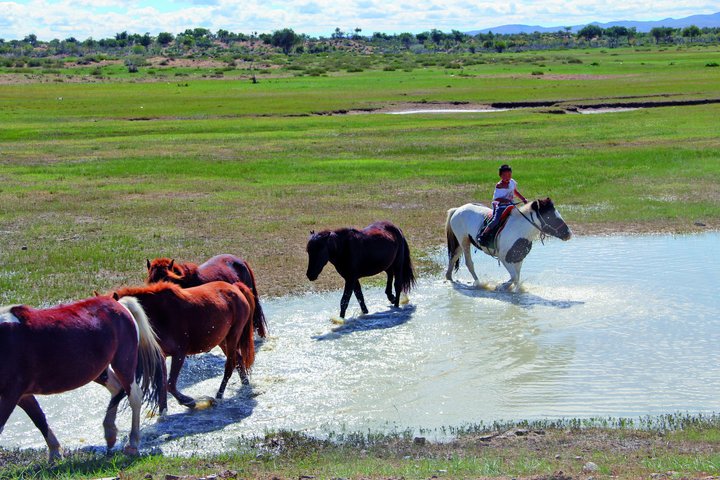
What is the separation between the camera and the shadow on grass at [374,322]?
40.8ft

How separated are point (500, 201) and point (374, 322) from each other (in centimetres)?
355

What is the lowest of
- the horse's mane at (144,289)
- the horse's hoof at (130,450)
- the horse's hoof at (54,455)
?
the horse's hoof at (130,450)

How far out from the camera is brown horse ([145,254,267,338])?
34.9 ft

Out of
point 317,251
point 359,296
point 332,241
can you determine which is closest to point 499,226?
point 359,296

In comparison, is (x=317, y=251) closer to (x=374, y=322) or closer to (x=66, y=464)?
(x=374, y=322)

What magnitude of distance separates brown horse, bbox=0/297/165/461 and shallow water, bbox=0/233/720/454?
24.3 inches

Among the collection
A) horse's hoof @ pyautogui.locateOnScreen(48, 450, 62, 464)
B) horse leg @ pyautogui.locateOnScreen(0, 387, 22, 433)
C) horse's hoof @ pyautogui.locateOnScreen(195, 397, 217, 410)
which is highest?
horse leg @ pyautogui.locateOnScreen(0, 387, 22, 433)

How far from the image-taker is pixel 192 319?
9570mm

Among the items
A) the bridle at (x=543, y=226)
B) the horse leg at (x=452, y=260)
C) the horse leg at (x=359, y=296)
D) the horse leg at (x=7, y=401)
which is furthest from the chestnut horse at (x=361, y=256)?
the horse leg at (x=7, y=401)

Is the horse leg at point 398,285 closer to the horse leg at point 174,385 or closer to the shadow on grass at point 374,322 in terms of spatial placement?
the shadow on grass at point 374,322

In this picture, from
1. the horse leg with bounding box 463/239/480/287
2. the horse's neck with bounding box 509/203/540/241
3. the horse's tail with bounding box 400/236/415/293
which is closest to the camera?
the horse's tail with bounding box 400/236/415/293

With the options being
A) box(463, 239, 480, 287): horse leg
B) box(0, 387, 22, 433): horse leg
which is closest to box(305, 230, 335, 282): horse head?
box(463, 239, 480, 287): horse leg

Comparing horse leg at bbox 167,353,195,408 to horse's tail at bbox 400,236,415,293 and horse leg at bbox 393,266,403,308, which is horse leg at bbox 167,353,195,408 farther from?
horse's tail at bbox 400,236,415,293

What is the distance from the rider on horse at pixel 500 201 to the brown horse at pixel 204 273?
4.69m
